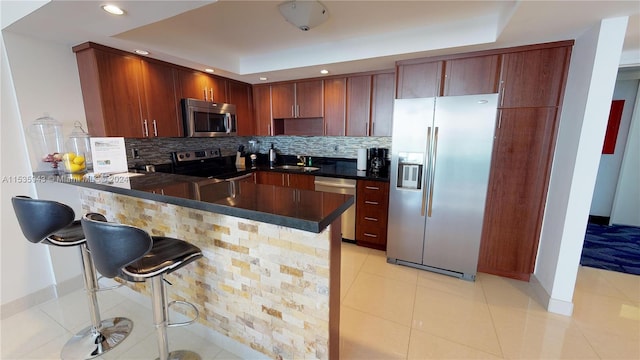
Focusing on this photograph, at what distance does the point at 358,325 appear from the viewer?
6.48 feet

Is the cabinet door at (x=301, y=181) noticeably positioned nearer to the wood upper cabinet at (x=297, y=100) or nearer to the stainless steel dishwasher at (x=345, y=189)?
the stainless steel dishwasher at (x=345, y=189)

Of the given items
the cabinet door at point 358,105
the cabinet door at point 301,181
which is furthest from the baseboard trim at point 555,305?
the cabinet door at point 301,181

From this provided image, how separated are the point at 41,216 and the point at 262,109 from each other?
2.88m

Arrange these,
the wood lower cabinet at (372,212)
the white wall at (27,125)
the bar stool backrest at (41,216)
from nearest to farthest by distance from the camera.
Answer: the bar stool backrest at (41,216) < the white wall at (27,125) < the wood lower cabinet at (372,212)

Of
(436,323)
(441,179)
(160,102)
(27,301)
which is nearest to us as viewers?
(436,323)

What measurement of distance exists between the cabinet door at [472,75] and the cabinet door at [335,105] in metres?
1.30

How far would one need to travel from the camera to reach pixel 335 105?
3461mm

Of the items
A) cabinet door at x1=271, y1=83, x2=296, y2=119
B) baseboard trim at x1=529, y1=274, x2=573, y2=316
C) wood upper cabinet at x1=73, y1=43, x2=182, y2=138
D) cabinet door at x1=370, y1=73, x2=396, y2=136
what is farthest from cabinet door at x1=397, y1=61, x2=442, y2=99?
wood upper cabinet at x1=73, y1=43, x2=182, y2=138

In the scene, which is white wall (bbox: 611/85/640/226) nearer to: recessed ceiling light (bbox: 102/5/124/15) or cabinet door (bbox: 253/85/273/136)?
cabinet door (bbox: 253/85/273/136)

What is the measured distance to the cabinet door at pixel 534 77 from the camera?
2.15 meters

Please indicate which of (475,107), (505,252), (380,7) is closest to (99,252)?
(380,7)

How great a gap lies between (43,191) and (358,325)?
2.82 metres

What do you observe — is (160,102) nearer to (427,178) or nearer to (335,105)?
(335,105)

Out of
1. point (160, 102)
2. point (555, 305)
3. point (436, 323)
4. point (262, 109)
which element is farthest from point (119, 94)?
point (555, 305)
